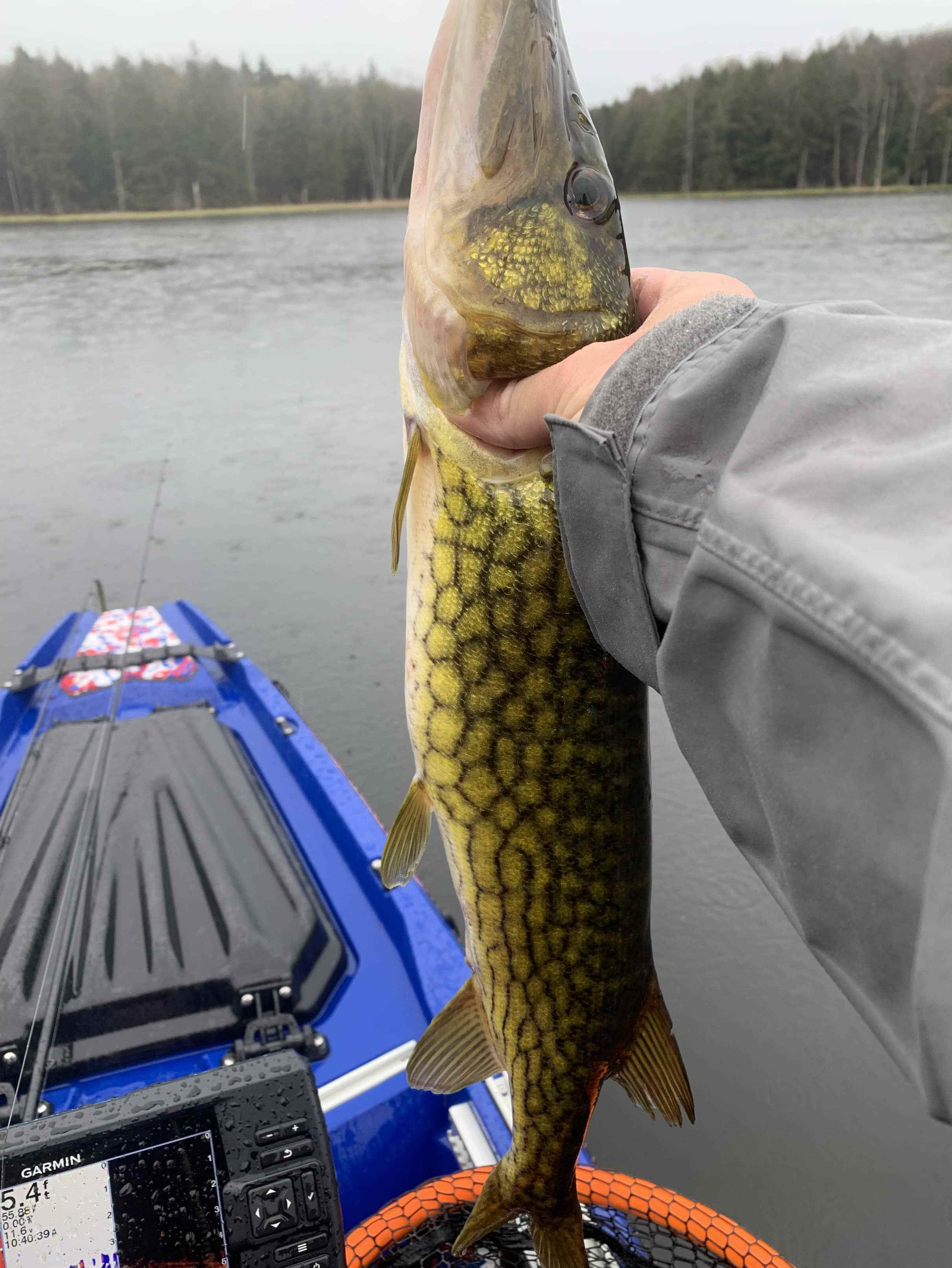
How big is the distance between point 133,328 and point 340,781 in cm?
1295

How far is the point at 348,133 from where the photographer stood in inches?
1620

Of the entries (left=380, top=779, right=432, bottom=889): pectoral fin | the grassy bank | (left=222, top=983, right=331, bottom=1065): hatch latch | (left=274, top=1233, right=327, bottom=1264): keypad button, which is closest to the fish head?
(left=380, top=779, right=432, bottom=889): pectoral fin

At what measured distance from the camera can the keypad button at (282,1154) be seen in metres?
1.07

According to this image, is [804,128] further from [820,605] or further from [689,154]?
[820,605]

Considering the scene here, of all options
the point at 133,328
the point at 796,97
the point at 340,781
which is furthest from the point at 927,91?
the point at 340,781

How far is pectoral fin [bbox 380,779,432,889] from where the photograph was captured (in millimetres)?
1423

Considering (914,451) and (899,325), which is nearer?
(914,451)

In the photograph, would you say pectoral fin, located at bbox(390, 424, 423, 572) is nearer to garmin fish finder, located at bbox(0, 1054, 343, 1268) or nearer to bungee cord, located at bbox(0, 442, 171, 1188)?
garmin fish finder, located at bbox(0, 1054, 343, 1268)

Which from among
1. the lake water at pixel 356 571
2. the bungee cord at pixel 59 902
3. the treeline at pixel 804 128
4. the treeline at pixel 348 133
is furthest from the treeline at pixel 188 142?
the bungee cord at pixel 59 902

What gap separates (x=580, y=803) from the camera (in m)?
1.32

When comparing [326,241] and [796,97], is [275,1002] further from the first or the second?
[796,97]

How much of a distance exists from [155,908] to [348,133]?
46.4m

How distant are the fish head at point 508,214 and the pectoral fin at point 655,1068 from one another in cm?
104

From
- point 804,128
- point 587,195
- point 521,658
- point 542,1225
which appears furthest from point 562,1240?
point 804,128
